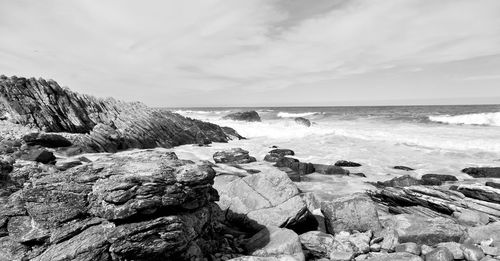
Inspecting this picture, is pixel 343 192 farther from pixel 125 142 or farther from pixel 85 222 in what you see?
pixel 125 142

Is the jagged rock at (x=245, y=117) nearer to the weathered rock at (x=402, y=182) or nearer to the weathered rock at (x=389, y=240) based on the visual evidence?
the weathered rock at (x=402, y=182)

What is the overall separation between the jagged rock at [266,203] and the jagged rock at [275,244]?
49 cm

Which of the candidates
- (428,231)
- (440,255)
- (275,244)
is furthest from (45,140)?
(440,255)

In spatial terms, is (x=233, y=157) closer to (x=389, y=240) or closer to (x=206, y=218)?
(x=206, y=218)

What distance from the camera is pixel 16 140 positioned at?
694 inches

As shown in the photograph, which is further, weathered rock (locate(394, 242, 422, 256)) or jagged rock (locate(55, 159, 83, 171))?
jagged rock (locate(55, 159, 83, 171))

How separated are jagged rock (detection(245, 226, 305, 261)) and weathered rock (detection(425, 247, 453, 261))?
2657 mm

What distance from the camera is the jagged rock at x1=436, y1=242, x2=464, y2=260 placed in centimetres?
674

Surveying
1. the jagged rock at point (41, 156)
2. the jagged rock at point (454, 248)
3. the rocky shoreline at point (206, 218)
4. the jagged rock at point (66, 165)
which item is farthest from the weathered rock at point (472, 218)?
the jagged rock at point (41, 156)

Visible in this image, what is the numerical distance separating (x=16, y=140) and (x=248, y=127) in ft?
94.2

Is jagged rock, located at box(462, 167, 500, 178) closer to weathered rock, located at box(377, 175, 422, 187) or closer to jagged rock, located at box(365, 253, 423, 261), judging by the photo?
weathered rock, located at box(377, 175, 422, 187)

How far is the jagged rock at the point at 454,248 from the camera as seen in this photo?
6.74 m

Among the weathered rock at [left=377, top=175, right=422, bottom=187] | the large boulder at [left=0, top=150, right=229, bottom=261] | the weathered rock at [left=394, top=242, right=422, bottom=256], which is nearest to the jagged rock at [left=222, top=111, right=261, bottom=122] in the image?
the weathered rock at [left=377, top=175, right=422, bottom=187]

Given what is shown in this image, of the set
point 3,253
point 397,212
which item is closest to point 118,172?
point 3,253
